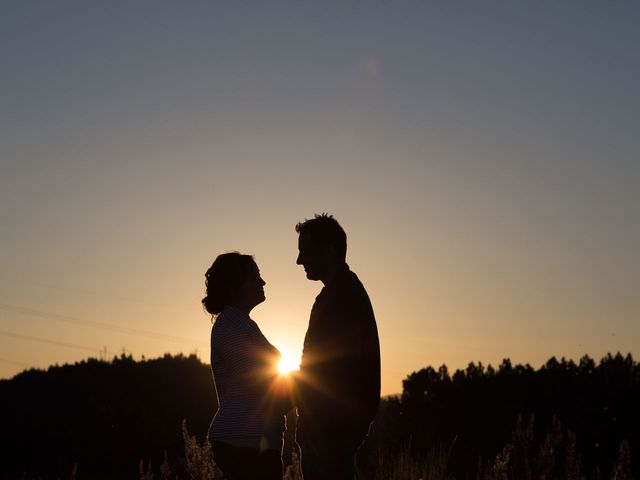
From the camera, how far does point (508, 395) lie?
690 inches

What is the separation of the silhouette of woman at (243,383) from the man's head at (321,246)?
34 centimetres

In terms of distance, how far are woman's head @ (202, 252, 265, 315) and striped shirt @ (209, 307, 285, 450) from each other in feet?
0.23

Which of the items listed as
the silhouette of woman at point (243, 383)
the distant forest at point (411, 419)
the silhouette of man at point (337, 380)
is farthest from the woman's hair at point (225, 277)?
the distant forest at point (411, 419)

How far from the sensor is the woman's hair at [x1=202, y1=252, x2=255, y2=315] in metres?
5.05

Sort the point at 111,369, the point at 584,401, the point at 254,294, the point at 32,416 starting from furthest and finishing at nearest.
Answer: the point at 111,369 → the point at 32,416 → the point at 584,401 → the point at 254,294

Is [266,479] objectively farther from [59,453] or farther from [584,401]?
[59,453]

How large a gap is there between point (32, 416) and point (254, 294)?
27276 millimetres

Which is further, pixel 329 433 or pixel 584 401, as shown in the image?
pixel 584 401

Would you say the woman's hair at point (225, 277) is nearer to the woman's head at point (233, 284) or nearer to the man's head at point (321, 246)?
the woman's head at point (233, 284)

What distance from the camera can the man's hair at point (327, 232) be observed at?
500 centimetres

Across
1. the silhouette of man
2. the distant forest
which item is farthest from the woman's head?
the distant forest

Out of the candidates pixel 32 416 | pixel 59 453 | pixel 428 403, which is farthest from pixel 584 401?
pixel 32 416

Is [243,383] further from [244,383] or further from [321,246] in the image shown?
[321,246]

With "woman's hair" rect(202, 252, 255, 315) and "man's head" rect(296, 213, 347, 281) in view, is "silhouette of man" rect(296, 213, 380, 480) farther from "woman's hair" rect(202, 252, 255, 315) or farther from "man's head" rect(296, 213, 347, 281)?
"woman's hair" rect(202, 252, 255, 315)
